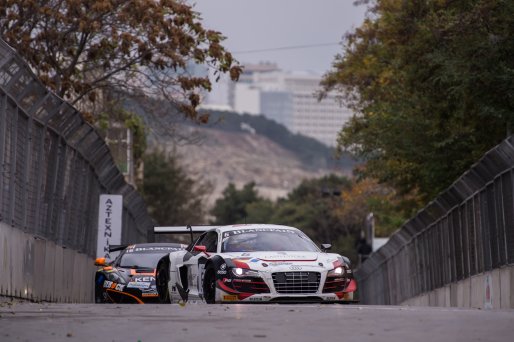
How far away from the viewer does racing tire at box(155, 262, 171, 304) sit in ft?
71.0

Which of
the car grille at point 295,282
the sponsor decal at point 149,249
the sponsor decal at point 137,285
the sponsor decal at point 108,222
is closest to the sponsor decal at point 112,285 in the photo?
the sponsor decal at point 137,285

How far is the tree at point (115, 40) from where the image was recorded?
33.3 meters

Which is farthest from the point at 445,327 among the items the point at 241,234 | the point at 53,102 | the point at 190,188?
the point at 190,188

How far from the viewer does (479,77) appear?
96.3 ft

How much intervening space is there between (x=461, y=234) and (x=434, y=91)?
268 inches

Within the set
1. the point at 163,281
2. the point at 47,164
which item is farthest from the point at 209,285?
the point at 47,164

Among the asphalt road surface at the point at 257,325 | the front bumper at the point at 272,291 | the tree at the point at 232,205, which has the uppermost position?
the tree at the point at 232,205

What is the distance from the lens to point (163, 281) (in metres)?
22.0

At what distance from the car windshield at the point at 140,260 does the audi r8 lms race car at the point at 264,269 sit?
213 inches

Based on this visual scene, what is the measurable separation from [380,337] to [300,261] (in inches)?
293

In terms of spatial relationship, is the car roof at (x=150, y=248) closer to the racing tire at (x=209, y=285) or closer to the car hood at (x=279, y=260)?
the racing tire at (x=209, y=285)

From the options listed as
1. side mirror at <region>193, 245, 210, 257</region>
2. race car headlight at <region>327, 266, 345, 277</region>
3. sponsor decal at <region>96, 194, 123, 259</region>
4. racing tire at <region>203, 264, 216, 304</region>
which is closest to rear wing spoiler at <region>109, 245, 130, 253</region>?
sponsor decal at <region>96, 194, 123, 259</region>

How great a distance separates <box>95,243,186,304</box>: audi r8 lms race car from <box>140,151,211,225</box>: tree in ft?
234

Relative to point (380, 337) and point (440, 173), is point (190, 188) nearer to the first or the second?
point (440, 173)
